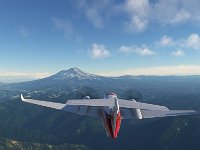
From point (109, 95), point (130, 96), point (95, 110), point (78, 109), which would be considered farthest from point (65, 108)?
point (130, 96)

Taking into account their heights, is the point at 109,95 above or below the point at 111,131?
above

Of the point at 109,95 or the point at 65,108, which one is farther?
the point at 109,95

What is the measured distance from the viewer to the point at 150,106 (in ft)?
188

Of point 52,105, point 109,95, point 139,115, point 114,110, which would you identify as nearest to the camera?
point 114,110

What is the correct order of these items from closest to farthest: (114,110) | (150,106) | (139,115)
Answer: (114,110)
(150,106)
(139,115)

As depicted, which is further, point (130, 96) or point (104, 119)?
point (130, 96)

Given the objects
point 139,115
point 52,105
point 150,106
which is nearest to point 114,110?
point 150,106

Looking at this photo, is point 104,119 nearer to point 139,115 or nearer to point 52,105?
point 139,115

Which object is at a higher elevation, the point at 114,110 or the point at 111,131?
the point at 114,110

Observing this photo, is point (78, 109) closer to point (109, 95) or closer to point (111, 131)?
point (109, 95)

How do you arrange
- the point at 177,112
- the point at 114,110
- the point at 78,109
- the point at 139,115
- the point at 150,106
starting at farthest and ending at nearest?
1. the point at 78,109
2. the point at 139,115
3. the point at 177,112
4. the point at 150,106
5. the point at 114,110

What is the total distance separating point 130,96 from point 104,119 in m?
37.4

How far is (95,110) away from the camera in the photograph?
69.0 meters

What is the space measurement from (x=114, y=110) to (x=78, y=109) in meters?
21.0
